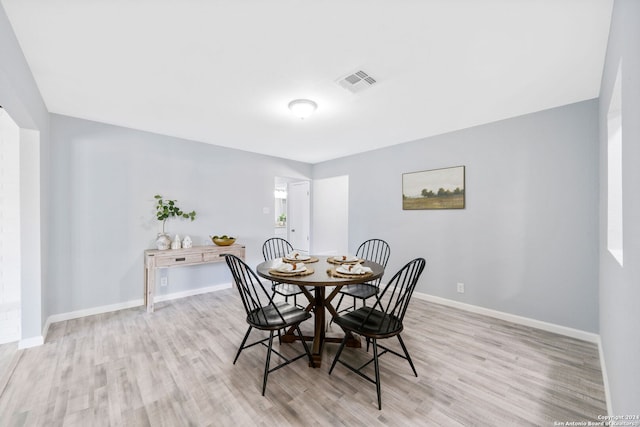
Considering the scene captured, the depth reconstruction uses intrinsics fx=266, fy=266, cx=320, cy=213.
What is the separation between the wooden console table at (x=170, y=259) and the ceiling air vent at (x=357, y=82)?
2255 mm

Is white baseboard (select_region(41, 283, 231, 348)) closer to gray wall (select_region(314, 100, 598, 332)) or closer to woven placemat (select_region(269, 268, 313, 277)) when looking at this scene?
woven placemat (select_region(269, 268, 313, 277))

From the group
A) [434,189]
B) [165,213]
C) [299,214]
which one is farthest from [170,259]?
[434,189]

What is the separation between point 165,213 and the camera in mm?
3654

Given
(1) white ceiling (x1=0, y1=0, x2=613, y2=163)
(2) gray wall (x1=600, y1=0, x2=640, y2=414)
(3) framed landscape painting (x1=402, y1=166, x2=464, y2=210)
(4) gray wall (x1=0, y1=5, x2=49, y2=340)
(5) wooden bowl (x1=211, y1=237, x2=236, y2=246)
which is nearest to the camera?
(2) gray wall (x1=600, y1=0, x2=640, y2=414)

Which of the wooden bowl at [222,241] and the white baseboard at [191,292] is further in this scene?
the wooden bowl at [222,241]

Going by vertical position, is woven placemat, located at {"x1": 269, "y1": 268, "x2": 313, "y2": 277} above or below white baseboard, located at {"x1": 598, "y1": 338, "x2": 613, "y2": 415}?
above

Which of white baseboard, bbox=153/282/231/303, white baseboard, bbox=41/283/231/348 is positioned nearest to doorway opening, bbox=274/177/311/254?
white baseboard, bbox=153/282/231/303

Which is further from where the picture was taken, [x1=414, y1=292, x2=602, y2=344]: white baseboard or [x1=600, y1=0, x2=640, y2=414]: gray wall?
[x1=414, y1=292, x2=602, y2=344]: white baseboard

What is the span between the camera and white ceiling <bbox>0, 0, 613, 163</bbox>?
4.86 feet

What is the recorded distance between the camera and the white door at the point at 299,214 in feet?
18.9

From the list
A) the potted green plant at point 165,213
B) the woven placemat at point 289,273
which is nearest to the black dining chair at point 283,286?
the woven placemat at point 289,273

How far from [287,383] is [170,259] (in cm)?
234

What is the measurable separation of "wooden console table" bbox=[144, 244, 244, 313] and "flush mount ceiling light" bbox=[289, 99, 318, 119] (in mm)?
1824

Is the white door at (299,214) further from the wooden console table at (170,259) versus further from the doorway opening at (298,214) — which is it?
the wooden console table at (170,259)
